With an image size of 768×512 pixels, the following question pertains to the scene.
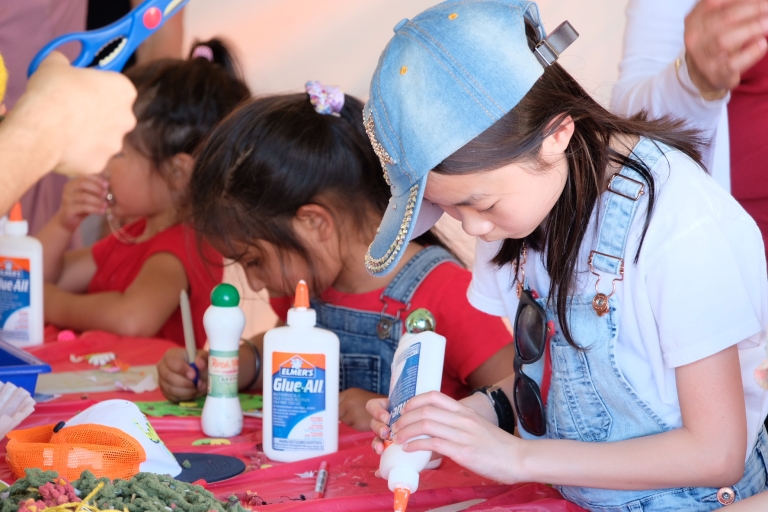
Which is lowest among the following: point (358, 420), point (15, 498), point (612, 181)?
point (358, 420)

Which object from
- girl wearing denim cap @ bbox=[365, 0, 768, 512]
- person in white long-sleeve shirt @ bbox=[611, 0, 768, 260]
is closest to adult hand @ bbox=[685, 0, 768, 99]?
person in white long-sleeve shirt @ bbox=[611, 0, 768, 260]

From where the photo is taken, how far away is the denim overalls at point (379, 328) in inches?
57.6

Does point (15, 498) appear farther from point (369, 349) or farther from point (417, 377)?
point (369, 349)

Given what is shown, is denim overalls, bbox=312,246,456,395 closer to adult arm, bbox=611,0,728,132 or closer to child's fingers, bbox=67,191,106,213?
adult arm, bbox=611,0,728,132

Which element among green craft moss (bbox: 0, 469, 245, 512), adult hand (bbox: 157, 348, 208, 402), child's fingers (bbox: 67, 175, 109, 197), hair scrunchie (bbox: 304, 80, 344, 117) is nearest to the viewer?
green craft moss (bbox: 0, 469, 245, 512)

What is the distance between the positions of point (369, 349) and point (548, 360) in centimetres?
47

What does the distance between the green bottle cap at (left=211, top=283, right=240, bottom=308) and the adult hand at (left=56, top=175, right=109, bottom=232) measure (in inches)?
38.7

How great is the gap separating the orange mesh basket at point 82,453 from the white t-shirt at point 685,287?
550 millimetres

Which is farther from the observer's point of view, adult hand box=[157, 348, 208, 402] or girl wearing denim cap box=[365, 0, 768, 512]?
adult hand box=[157, 348, 208, 402]

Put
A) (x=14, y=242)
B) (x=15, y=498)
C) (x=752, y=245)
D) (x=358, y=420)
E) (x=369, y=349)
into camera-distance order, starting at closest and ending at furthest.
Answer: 1. (x=15, y=498)
2. (x=752, y=245)
3. (x=358, y=420)
4. (x=369, y=349)
5. (x=14, y=242)

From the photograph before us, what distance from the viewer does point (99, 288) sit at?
7.00ft

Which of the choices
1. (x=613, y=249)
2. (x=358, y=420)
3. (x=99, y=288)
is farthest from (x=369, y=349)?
(x=99, y=288)

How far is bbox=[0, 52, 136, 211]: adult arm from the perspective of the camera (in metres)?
0.95

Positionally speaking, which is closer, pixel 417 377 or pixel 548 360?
pixel 417 377
